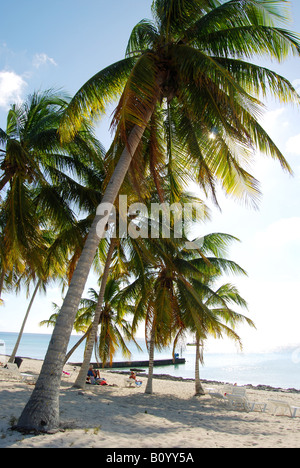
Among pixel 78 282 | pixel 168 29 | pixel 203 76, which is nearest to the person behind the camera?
pixel 78 282

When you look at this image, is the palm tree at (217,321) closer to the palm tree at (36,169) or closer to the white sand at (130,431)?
the white sand at (130,431)

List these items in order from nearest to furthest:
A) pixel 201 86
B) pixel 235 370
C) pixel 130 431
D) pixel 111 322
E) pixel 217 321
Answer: pixel 130 431, pixel 201 86, pixel 217 321, pixel 111 322, pixel 235 370

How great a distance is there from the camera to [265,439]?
20.4 ft

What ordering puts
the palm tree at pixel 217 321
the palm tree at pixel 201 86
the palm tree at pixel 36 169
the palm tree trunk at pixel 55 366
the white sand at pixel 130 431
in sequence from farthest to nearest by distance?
the palm tree at pixel 217 321, the palm tree at pixel 36 169, the palm tree at pixel 201 86, the palm tree trunk at pixel 55 366, the white sand at pixel 130 431

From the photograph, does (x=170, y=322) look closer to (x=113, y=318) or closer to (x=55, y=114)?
(x=113, y=318)

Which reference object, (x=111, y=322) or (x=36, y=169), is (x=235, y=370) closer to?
(x=111, y=322)

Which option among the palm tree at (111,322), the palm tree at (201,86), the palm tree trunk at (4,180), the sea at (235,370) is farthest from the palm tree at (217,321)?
the palm tree trunk at (4,180)

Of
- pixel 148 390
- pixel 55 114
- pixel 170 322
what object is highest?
pixel 55 114

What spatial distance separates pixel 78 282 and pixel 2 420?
2453 mm

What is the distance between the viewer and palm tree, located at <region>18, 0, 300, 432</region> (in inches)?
271

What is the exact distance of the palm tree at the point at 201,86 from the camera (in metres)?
6.88

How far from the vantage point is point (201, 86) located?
25.3 ft

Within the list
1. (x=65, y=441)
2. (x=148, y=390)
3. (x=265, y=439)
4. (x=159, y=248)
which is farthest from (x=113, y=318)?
(x=65, y=441)

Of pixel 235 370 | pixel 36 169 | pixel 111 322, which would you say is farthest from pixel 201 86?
pixel 235 370
